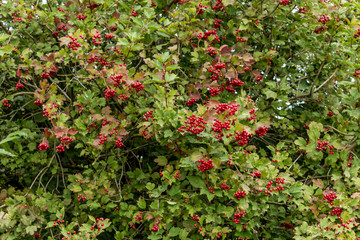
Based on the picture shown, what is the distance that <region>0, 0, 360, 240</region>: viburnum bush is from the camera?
341 cm

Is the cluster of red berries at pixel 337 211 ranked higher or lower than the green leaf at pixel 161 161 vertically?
lower

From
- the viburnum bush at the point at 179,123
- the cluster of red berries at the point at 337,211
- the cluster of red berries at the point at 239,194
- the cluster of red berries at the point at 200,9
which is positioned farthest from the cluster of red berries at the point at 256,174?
the cluster of red berries at the point at 200,9

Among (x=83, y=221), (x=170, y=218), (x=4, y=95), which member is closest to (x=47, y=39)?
(x=4, y=95)

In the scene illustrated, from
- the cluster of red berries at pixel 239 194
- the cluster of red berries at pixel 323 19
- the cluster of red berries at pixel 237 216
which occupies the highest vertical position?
the cluster of red berries at pixel 323 19

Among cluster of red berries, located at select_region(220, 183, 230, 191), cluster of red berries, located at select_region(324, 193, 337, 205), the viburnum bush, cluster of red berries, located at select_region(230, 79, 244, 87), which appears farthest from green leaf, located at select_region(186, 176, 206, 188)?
cluster of red berries, located at select_region(324, 193, 337, 205)

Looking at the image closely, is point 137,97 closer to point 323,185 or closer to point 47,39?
point 47,39

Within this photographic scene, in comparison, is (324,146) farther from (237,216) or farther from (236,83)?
(237,216)

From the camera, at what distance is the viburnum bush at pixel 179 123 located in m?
3.41

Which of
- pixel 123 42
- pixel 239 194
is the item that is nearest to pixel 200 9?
pixel 123 42

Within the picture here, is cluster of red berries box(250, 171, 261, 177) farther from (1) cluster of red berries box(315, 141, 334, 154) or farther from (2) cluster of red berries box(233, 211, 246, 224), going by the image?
(1) cluster of red berries box(315, 141, 334, 154)

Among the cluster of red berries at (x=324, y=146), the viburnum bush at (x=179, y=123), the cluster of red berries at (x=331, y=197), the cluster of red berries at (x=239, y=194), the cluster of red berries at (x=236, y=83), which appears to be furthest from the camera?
the cluster of red berries at (x=324, y=146)

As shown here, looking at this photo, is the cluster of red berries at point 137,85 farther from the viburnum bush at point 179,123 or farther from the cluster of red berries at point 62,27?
the cluster of red berries at point 62,27

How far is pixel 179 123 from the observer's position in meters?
3.26

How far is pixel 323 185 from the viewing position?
4.02m
